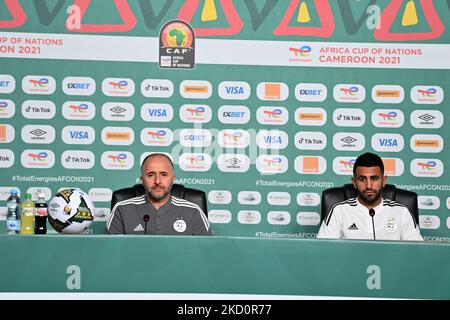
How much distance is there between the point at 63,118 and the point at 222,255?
2836 mm

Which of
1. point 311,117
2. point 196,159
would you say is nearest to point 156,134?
point 196,159

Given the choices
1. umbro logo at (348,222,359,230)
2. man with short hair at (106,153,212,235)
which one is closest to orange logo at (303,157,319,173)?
umbro logo at (348,222,359,230)

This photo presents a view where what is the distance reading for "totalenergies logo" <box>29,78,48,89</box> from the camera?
4801 mm

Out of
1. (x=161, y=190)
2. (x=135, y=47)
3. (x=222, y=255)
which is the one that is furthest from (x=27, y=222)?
(x=135, y=47)

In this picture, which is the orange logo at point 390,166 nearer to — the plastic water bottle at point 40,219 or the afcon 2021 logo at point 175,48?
the afcon 2021 logo at point 175,48

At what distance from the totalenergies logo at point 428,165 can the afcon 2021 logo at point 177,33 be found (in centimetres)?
197

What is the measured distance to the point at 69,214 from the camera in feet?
10.2

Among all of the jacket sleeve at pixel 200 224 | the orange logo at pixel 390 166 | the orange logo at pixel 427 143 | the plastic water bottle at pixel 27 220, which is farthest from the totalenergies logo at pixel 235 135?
the plastic water bottle at pixel 27 220

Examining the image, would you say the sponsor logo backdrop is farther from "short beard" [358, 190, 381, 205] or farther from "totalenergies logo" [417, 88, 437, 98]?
"short beard" [358, 190, 381, 205]

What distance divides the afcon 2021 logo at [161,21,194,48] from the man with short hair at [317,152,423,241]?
1.71 metres

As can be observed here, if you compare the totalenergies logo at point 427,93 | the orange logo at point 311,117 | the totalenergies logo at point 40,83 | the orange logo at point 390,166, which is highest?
the totalenergies logo at point 40,83

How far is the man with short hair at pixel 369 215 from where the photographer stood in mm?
3801

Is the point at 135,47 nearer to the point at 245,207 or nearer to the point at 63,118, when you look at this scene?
the point at 63,118

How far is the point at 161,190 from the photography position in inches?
145
